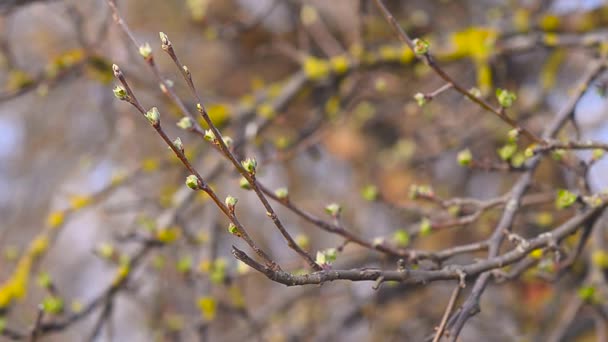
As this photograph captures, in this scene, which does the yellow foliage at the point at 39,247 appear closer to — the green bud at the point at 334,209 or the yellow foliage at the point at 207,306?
the yellow foliage at the point at 207,306

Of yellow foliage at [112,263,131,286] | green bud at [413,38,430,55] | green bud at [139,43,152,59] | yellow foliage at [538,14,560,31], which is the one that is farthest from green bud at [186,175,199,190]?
yellow foliage at [538,14,560,31]

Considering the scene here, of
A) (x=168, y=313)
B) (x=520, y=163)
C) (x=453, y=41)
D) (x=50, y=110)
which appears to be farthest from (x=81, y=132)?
(x=520, y=163)

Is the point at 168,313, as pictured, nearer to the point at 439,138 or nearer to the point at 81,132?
the point at 439,138

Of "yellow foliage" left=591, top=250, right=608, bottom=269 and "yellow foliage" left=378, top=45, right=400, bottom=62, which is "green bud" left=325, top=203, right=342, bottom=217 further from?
"yellow foliage" left=378, top=45, right=400, bottom=62

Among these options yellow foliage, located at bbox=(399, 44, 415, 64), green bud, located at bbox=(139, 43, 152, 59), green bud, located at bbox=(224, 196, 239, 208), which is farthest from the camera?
yellow foliage, located at bbox=(399, 44, 415, 64)

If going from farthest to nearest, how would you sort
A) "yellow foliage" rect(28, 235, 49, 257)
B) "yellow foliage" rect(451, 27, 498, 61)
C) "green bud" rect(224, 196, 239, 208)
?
"yellow foliage" rect(451, 27, 498, 61) → "yellow foliage" rect(28, 235, 49, 257) → "green bud" rect(224, 196, 239, 208)

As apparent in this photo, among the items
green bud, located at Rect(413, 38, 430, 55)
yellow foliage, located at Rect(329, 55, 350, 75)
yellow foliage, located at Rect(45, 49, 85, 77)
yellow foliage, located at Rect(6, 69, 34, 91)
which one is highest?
yellow foliage, located at Rect(329, 55, 350, 75)

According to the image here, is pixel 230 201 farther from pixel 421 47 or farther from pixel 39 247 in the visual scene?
pixel 39 247

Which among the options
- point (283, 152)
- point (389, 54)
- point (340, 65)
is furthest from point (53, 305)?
point (389, 54)

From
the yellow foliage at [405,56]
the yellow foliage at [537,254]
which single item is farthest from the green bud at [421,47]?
the yellow foliage at [405,56]
